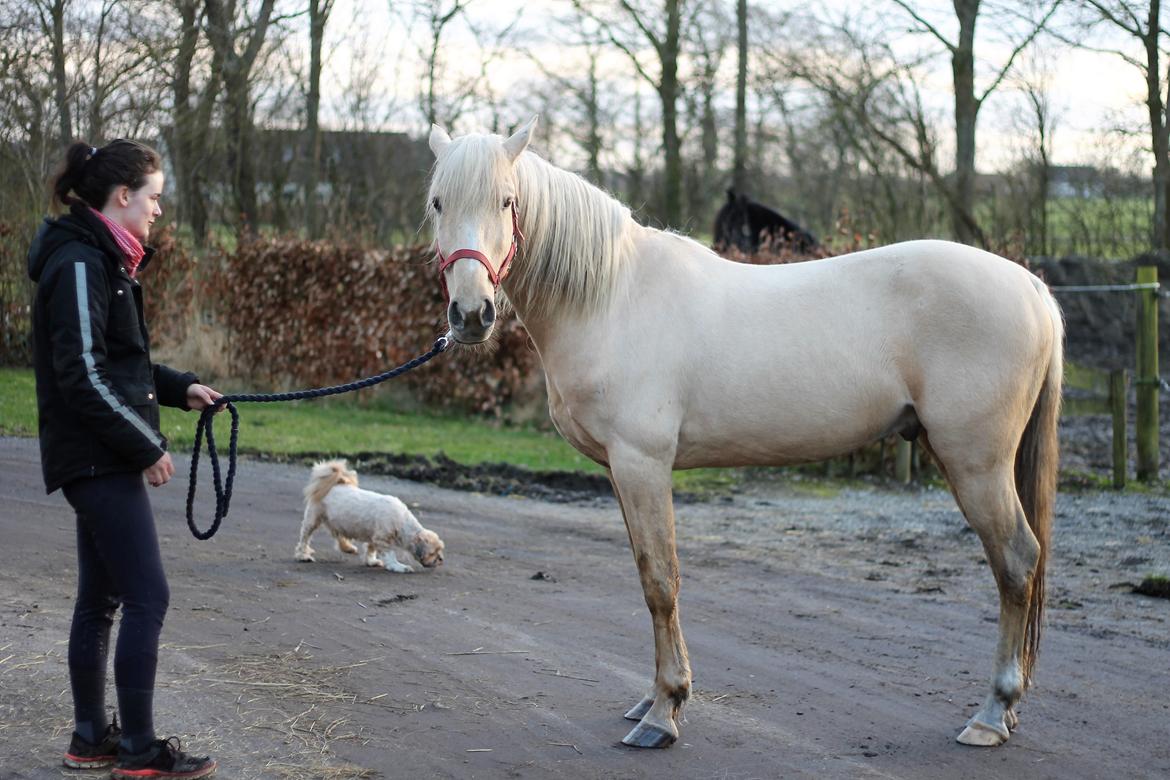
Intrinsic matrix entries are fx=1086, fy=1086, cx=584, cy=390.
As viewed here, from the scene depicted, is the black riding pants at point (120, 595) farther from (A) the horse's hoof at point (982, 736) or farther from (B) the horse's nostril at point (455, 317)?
(A) the horse's hoof at point (982, 736)

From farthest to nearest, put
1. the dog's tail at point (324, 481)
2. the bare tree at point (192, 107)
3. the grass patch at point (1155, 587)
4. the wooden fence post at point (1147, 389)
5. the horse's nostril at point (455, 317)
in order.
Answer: the bare tree at point (192, 107), the wooden fence post at point (1147, 389), the dog's tail at point (324, 481), the grass patch at point (1155, 587), the horse's nostril at point (455, 317)

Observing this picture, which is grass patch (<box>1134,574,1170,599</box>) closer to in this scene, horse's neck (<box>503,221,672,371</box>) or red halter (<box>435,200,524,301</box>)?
horse's neck (<box>503,221,672,371</box>)

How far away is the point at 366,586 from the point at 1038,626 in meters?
3.38

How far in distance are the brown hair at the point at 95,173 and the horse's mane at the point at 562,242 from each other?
105 centimetres

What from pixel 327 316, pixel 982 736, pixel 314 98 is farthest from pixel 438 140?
pixel 314 98

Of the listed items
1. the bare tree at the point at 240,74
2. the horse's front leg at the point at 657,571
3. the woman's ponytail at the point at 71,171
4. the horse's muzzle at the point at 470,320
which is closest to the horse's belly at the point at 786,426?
the horse's front leg at the point at 657,571

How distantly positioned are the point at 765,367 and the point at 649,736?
1.34 m

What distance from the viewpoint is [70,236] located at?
303 cm

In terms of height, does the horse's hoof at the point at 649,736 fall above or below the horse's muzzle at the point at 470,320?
below

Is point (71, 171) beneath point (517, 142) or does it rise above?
beneath

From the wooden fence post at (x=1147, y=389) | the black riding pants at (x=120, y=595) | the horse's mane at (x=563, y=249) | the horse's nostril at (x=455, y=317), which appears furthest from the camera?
the wooden fence post at (x=1147, y=389)

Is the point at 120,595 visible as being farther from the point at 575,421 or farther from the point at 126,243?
the point at 575,421

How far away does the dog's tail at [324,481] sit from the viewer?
630 cm

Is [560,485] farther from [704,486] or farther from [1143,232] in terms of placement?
[1143,232]
